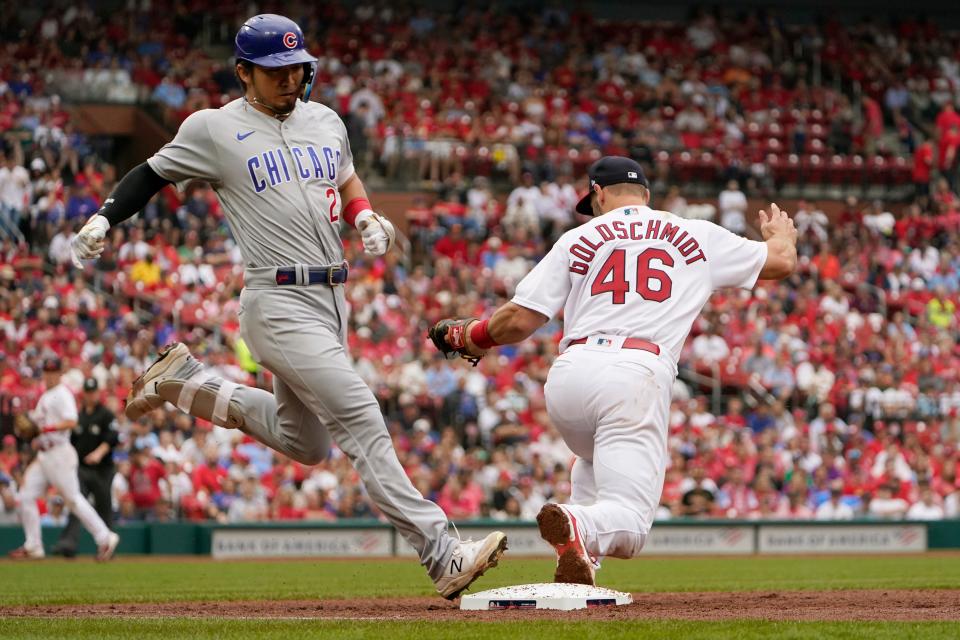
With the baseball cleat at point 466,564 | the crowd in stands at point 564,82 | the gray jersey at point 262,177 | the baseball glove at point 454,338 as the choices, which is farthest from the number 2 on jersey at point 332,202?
the crowd in stands at point 564,82

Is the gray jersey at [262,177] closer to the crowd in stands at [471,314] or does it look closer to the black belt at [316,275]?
the black belt at [316,275]

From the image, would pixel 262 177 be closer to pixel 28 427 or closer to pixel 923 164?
pixel 28 427

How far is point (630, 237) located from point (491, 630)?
2010 millimetres

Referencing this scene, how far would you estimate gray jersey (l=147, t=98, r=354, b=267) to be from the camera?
6.82 metres

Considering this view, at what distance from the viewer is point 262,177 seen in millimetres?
6820

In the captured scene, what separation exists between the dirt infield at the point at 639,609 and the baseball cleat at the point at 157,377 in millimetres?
985

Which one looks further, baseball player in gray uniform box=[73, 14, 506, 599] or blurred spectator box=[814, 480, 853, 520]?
blurred spectator box=[814, 480, 853, 520]

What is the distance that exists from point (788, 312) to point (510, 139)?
5.50 metres

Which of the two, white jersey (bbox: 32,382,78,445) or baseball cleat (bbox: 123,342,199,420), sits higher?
baseball cleat (bbox: 123,342,199,420)

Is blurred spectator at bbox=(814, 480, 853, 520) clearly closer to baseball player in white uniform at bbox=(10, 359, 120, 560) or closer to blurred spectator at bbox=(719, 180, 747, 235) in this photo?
blurred spectator at bbox=(719, 180, 747, 235)

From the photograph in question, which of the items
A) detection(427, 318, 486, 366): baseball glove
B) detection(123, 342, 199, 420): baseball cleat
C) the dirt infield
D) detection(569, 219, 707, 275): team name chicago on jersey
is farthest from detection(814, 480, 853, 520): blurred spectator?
detection(123, 342, 199, 420): baseball cleat

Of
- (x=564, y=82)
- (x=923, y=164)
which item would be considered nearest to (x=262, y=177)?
(x=564, y=82)

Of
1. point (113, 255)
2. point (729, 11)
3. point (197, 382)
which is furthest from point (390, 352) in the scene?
point (729, 11)

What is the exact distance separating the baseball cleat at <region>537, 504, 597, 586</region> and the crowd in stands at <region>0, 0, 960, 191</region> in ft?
55.9
